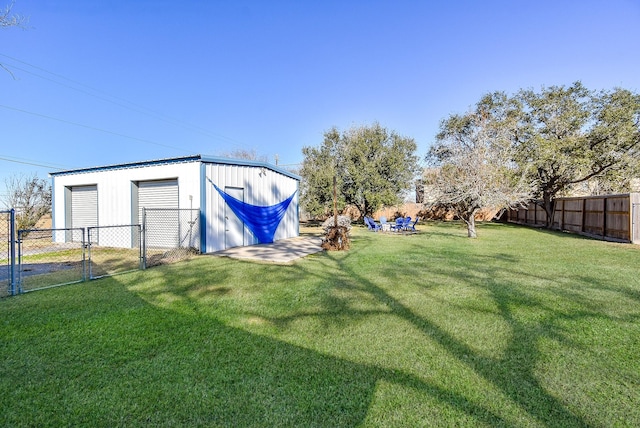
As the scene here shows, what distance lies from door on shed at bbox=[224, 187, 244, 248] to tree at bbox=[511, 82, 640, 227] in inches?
581

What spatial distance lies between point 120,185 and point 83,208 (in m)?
2.74

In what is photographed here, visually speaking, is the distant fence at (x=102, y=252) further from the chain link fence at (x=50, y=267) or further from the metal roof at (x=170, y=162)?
the metal roof at (x=170, y=162)

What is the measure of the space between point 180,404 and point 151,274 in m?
4.74

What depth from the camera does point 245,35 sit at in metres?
15.2

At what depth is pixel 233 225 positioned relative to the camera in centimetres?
995

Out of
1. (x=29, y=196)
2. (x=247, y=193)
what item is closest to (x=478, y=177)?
(x=247, y=193)

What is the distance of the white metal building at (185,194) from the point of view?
902 cm

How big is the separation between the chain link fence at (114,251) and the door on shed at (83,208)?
0.57 meters

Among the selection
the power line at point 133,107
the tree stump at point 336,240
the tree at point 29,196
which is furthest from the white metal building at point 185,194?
the power line at point 133,107

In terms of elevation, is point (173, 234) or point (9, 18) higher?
point (9, 18)

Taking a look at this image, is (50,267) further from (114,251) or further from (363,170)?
(363,170)

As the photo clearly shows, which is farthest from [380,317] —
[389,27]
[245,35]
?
[245,35]

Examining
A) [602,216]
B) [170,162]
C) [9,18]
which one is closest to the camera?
[9,18]

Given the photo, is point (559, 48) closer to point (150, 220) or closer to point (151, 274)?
point (151, 274)
